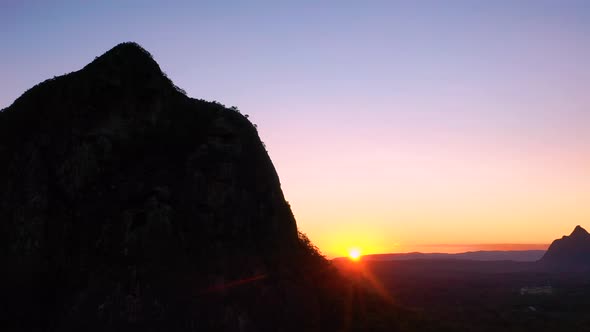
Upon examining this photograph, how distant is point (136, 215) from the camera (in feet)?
107

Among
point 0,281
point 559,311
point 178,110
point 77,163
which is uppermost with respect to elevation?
point 178,110

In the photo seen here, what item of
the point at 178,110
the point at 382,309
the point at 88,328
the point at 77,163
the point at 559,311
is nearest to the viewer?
the point at 88,328

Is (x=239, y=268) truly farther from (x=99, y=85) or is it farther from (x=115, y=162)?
(x=99, y=85)

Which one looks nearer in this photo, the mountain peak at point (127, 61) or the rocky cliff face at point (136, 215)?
the rocky cliff face at point (136, 215)

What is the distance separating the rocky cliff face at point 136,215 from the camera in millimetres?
30906

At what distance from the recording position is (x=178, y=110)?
1601 inches

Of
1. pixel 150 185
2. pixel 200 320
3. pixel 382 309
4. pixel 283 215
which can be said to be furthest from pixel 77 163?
pixel 382 309

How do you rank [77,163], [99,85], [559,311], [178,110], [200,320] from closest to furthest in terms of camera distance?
[200,320]
[77,163]
[99,85]
[178,110]
[559,311]

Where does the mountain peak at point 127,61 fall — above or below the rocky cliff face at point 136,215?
above

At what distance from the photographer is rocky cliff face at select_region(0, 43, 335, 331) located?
101 feet

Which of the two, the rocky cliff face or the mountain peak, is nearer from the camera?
the rocky cliff face

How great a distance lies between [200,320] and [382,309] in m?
28.1

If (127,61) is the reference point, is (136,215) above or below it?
below

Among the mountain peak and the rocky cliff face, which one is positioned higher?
the mountain peak
